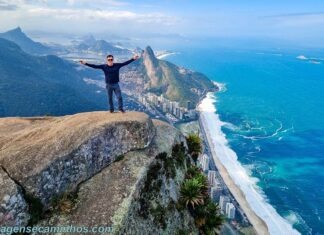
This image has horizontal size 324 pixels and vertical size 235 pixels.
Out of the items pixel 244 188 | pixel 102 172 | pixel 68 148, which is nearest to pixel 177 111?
pixel 244 188

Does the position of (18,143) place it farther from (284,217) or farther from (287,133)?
(287,133)

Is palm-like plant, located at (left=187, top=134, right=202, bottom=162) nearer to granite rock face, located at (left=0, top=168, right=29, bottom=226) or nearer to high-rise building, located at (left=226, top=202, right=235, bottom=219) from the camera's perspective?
granite rock face, located at (left=0, top=168, right=29, bottom=226)

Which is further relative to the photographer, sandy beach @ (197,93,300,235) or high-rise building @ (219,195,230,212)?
high-rise building @ (219,195,230,212)

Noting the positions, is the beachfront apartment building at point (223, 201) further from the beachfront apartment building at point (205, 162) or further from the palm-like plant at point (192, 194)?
the palm-like plant at point (192, 194)

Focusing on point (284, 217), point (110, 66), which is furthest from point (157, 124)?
point (284, 217)

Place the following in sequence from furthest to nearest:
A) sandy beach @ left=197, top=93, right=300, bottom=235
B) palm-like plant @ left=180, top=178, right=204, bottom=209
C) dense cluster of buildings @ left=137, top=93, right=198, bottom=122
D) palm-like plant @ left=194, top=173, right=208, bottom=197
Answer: dense cluster of buildings @ left=137, top=93, right=198, bottom=122 < sandy beach @ left=197, top=93, right=300, bottom=235 < palm-like plant @ left=194, top=173, right=208, bottom=197 < palm-like plant @ left=180, top=178, right=204, bottom=209

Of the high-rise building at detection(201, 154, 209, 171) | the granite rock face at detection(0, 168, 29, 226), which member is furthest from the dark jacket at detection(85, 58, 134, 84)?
the high-rise building at detection(201, 154, 209, 171)
